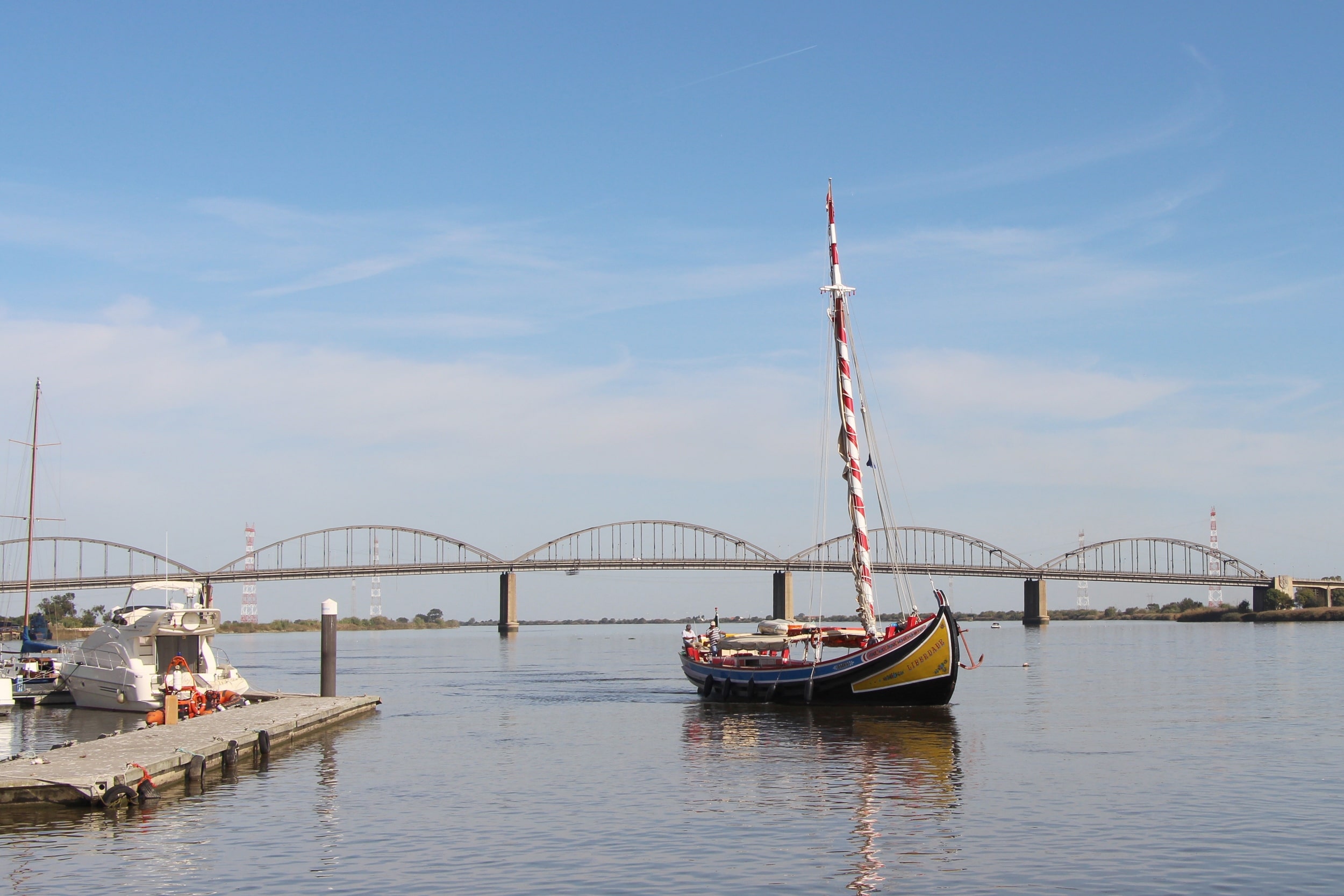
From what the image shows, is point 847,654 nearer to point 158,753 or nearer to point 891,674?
point 891,674

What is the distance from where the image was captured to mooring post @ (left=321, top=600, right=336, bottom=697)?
2005 inches

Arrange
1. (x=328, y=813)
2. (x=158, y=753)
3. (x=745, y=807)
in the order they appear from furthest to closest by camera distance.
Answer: (x=158, y=753)
(x=745, y=807)
(x=328, y=813)

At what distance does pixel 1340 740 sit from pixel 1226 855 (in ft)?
64.7

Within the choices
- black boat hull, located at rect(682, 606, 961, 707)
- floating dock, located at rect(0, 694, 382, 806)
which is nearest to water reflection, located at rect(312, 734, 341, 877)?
floating dock, located at rect(0, 694, 382, 806)

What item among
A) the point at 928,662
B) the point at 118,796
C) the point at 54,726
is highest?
the point at 928,662

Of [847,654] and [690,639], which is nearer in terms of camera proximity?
[847,654]

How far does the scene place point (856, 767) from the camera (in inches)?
1304

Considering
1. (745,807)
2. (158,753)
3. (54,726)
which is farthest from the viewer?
(54,726)

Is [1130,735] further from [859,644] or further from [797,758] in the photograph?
[859,644]

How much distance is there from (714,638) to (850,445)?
40.8 feet

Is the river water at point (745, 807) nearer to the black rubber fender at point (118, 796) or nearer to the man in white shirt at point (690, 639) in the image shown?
the black rubber fender at point (118, 796)

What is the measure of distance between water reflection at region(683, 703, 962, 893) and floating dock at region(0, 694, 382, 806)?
1213cm

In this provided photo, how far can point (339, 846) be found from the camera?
75.2 ft

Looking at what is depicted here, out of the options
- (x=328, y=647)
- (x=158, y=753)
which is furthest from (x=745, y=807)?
(x=328, y=647)
